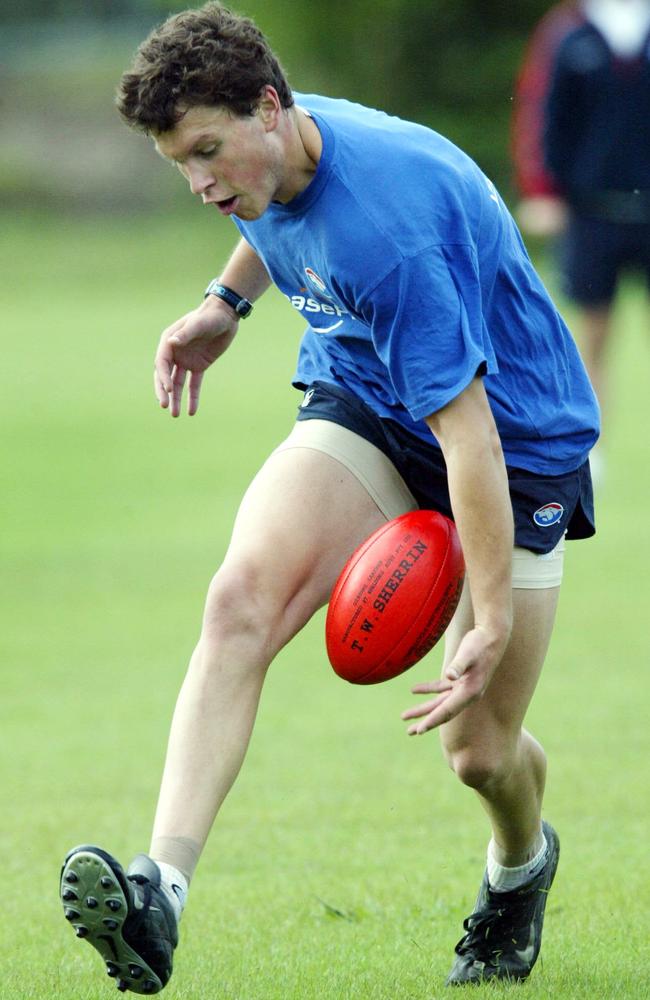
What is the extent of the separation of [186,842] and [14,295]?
25.3m

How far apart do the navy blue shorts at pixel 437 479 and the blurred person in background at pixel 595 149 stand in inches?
267

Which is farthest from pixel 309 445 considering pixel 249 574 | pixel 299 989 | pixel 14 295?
pixel 14 295

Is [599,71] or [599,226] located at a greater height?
[599,71]

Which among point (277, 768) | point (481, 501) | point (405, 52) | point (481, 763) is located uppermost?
point (481, 501)

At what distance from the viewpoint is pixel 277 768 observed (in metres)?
6.06

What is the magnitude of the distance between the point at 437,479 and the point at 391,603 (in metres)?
0.48

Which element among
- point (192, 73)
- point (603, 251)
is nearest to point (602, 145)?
point (603, 251)

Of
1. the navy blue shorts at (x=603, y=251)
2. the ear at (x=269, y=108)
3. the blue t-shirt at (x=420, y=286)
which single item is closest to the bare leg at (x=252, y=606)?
the blue t-shirt at (x=420, y=286)

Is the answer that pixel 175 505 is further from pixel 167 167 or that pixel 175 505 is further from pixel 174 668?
pixel 167 167

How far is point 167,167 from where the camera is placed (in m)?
39.0

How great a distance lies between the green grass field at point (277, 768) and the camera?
4113 millimetres

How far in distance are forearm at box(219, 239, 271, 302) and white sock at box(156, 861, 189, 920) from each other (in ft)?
5.24

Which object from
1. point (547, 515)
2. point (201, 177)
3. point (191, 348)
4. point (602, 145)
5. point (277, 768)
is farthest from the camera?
point (602, 145)

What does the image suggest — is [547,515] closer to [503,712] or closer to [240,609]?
[503,712]
